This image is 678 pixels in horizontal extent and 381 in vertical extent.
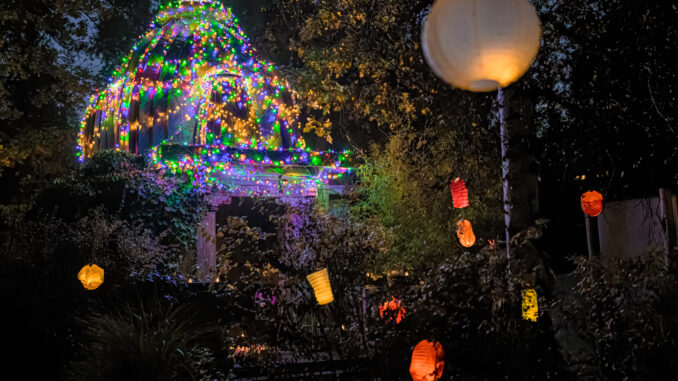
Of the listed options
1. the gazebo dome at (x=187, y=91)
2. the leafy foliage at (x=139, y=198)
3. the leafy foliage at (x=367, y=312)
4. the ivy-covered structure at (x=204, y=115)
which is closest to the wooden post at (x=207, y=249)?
the ivy-covered structure at (x=204, y=115)

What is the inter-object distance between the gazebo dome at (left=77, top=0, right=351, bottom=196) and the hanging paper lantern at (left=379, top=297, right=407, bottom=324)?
6.52 m

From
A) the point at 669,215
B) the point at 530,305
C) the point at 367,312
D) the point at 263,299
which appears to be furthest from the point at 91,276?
the point at 669,215

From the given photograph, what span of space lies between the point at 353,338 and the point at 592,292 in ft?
5.94

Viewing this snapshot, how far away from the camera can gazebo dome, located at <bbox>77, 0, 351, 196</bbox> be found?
11148 millimetres

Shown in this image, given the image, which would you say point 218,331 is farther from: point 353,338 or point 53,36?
point 53,36

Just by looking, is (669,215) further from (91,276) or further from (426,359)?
(91,276)

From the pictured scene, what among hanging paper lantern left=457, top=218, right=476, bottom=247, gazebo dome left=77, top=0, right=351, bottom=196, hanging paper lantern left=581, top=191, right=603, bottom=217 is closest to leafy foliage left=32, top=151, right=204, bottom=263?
gazebo dome left=77, top=0, right=351, bottom=196

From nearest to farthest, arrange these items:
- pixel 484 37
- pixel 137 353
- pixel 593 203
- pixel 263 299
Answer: pixel 484 37 → pixel 263 299 → pixel 137 353 → pixel 593 203

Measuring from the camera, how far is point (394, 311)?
14.5 ft

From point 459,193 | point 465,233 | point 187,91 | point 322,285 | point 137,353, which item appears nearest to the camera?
point 322,285

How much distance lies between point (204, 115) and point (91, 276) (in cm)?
503

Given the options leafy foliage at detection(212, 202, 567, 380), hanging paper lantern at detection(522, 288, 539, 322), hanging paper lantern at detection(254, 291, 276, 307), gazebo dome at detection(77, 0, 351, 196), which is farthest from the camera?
gazebo dome at detection(77, 0, 351, 196)

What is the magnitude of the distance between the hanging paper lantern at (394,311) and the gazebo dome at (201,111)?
257 inches

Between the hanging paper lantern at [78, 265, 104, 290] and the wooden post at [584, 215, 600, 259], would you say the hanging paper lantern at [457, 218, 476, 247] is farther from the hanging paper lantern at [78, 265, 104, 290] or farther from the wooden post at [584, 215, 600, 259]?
the hanging paper lantern at [78, 265, 104, 290]
